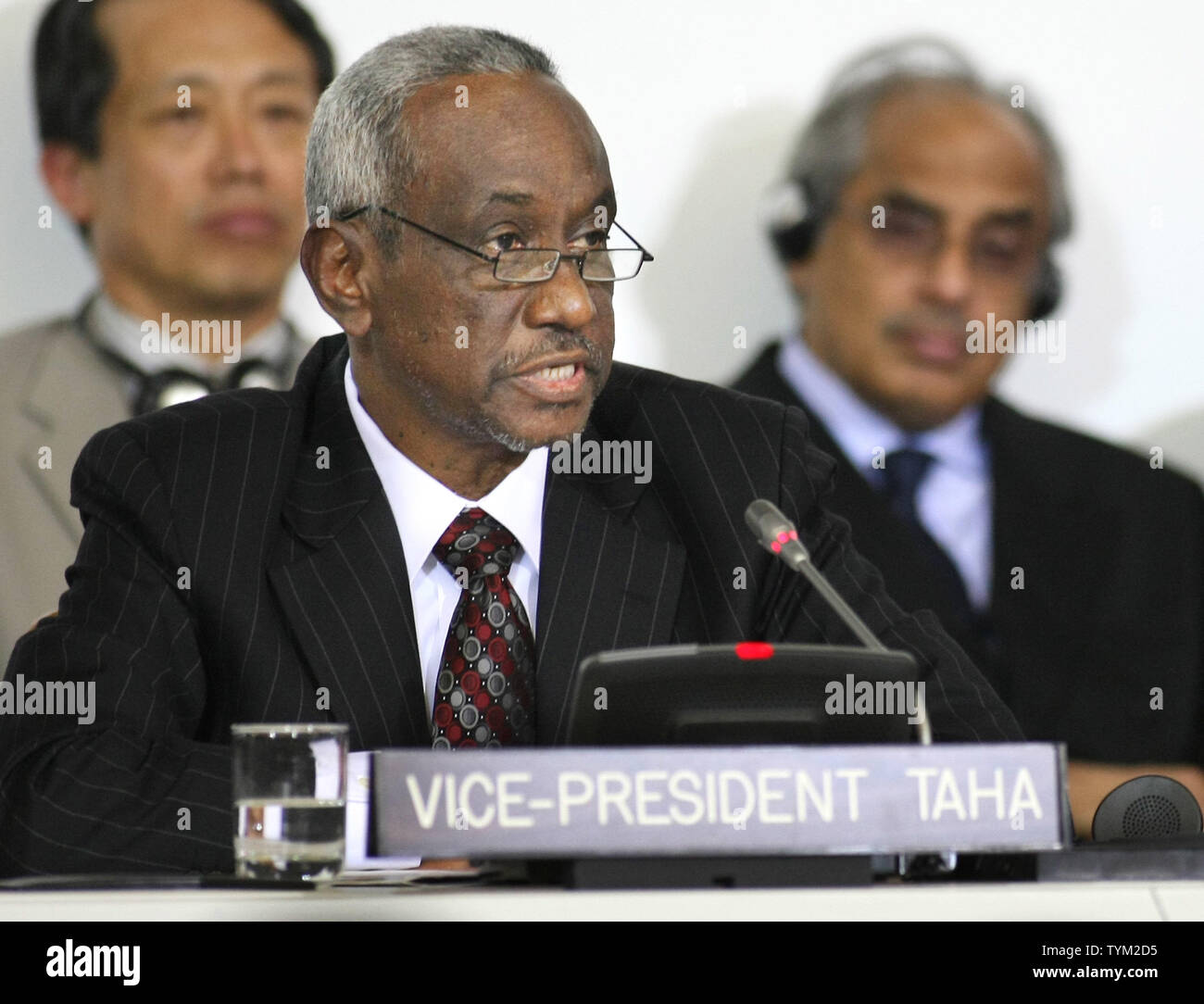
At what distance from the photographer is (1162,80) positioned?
11.9ft

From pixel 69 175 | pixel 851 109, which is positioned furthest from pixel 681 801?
pixel 69 175

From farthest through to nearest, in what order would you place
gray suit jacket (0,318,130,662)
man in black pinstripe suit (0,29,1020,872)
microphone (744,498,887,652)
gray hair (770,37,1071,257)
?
gray hair (770,37,1071,257) < gray suit jacket (0,318,130,662) < man in black pinstripe suit (0,29,1020,872) < microphone (744,498,887,652)

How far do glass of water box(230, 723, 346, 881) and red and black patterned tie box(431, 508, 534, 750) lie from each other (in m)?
0.72

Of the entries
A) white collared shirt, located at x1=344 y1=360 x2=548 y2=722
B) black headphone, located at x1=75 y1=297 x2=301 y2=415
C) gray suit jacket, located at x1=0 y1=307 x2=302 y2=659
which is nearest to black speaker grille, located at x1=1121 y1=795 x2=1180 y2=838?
white collared shirt, located at x1=344 y1=360 x2=548 y2=722

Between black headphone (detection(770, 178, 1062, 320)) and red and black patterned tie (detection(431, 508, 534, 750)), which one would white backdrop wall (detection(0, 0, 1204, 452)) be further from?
red and black patterned tie (detection(431, 508, 534, 750))

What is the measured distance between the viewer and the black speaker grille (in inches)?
71.0

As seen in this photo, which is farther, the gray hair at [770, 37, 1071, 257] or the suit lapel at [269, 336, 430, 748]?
the gray hair at [770, 37, 1071, 257]

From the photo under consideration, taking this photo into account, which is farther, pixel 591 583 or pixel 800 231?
pixel 800 231

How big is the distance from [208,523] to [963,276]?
183 centimetres

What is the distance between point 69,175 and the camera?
11.6ft

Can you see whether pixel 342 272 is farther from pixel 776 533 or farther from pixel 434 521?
pixel 776 533

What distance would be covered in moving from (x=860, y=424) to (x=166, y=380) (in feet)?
4.73

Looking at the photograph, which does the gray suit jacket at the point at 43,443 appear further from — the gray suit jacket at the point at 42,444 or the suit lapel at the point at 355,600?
the suit lapel at the point at 355,600
